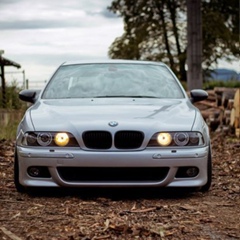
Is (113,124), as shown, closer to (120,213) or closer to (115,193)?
(115,193)

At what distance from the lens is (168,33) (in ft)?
142

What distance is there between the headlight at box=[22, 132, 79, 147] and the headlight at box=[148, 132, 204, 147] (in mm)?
697

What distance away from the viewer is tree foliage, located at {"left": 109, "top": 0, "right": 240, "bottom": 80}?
42.3 m

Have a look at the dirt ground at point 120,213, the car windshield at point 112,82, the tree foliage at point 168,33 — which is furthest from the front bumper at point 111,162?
the tree foliage at point 168,33

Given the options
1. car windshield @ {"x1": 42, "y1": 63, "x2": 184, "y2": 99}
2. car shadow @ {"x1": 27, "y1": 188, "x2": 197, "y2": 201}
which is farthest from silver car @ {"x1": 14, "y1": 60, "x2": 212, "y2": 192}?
car windshield @ {"x1": 42, "y1": 63, "x2": 184, "y2": 99}

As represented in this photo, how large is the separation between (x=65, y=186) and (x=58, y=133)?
1.59 feet

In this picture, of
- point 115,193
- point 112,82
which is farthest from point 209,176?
point 112,82

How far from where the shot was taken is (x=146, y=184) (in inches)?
239

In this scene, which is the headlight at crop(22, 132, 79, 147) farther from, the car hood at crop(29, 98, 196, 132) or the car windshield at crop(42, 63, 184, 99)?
the car windshield at crop(42, 63, 184, 99)

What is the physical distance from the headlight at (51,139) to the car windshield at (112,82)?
1261 mm

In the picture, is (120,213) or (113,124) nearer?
(120,213)

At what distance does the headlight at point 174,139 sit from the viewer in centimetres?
601

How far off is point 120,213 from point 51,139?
1053mm

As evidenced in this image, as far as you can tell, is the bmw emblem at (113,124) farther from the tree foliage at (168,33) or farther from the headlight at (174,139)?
the tree foliage at (168,33)
